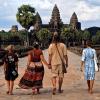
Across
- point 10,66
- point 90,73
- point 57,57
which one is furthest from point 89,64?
point 10,66

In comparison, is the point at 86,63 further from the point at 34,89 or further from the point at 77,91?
the point at 34,89

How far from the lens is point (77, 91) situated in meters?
13.6

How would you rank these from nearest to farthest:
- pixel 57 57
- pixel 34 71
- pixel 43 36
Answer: pixel 34 71, pixel 57 57, pixel 43 36

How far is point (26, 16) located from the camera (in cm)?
9031

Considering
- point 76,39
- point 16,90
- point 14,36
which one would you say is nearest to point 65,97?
point 16,90

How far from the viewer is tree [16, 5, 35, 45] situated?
89.9 meters

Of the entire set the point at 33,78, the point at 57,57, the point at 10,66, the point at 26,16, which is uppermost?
the point at 26,16

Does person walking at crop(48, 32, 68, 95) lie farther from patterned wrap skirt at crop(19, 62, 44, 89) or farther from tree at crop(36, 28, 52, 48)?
tree at crop(36, 28, 52, 48)

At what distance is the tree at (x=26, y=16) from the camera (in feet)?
295

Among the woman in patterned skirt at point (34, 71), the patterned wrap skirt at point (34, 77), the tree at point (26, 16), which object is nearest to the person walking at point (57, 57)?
the woman in patterned skirt at point (34, 71)

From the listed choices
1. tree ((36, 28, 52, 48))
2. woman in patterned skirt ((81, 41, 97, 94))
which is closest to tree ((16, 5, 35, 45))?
woman in patterned skirt ((81, 41, 97, 94))

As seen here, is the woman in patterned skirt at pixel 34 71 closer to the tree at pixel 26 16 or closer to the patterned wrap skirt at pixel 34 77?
the patterned wrap skirt at pixel 34 77

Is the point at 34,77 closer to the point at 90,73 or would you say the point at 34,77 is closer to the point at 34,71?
the point at 34,71

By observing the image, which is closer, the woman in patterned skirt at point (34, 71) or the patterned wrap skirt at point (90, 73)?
the woman in patterned skirt at point (34, 71)
